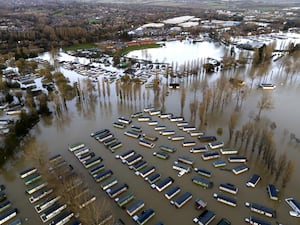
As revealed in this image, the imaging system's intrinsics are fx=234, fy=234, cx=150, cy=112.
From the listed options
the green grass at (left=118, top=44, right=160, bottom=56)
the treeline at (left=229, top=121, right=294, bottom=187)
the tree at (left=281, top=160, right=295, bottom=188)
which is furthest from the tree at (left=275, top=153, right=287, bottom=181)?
the green grass at (left=118, top=44, right=160, bottom=56)

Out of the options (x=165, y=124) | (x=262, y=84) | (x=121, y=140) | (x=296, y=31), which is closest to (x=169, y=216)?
(x=121, y=140)

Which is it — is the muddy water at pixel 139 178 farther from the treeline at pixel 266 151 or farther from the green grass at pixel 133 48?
the green grass at pixel 133 48

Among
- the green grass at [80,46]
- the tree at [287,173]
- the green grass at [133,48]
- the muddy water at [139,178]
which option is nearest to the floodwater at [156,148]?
the muddy water at [139,178]

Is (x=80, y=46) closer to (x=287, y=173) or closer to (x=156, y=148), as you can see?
(x=156, y=148)

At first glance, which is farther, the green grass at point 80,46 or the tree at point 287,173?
the green grass at point 80,46

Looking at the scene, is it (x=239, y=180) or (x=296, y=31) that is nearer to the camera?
(x=239, y=180)

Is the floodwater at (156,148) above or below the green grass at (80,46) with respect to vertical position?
below

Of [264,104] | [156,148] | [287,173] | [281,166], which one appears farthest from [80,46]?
[287,173]

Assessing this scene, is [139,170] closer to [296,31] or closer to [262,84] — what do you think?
[262,84]
